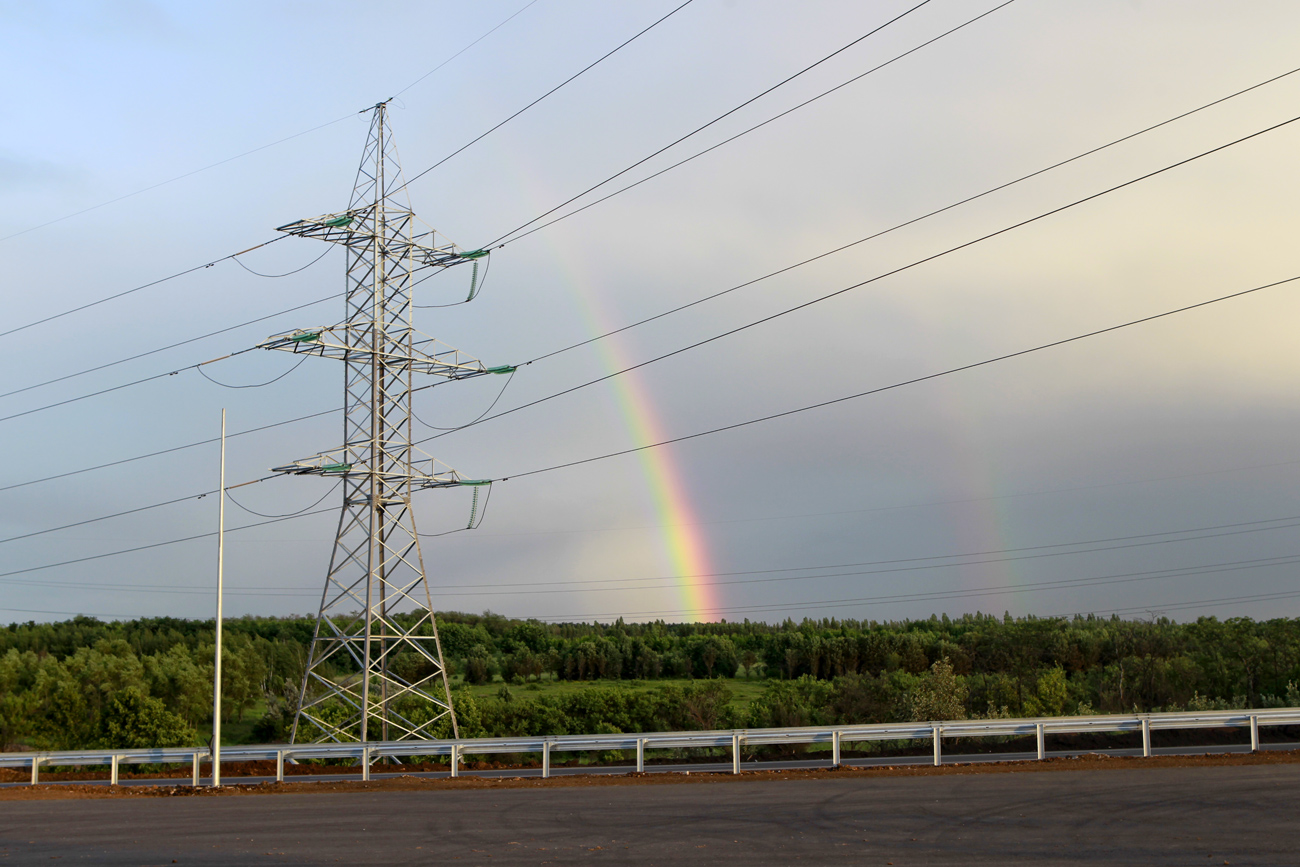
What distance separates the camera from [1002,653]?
8362 centimetres

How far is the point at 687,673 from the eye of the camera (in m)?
105

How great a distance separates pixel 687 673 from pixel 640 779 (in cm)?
8125

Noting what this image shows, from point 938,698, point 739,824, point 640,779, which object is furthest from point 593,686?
point 739,824

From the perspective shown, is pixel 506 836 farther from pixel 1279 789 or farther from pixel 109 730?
pixel 109 730

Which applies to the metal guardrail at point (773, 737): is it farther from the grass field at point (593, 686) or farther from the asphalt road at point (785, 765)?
the grass field at point (593, 686)

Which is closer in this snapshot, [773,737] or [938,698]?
[773,737]

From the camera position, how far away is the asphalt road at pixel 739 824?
13891mm

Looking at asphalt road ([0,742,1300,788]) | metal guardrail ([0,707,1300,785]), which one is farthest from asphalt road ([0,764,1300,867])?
asphalt road ([0,742,1300,788])

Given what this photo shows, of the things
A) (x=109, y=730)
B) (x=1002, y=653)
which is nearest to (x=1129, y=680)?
(x=1002, y=653)

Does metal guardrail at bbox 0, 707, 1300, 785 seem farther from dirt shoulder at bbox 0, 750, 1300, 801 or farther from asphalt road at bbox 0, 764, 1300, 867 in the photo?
asphalt road at bbox 0, 764, 1300, 867

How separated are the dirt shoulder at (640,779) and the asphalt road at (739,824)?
3.04 ft

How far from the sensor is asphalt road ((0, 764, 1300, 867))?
1389 centimetres

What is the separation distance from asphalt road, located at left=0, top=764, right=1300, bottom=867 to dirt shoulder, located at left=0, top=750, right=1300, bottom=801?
927 millimetres

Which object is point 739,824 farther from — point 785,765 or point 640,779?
point 785,765
